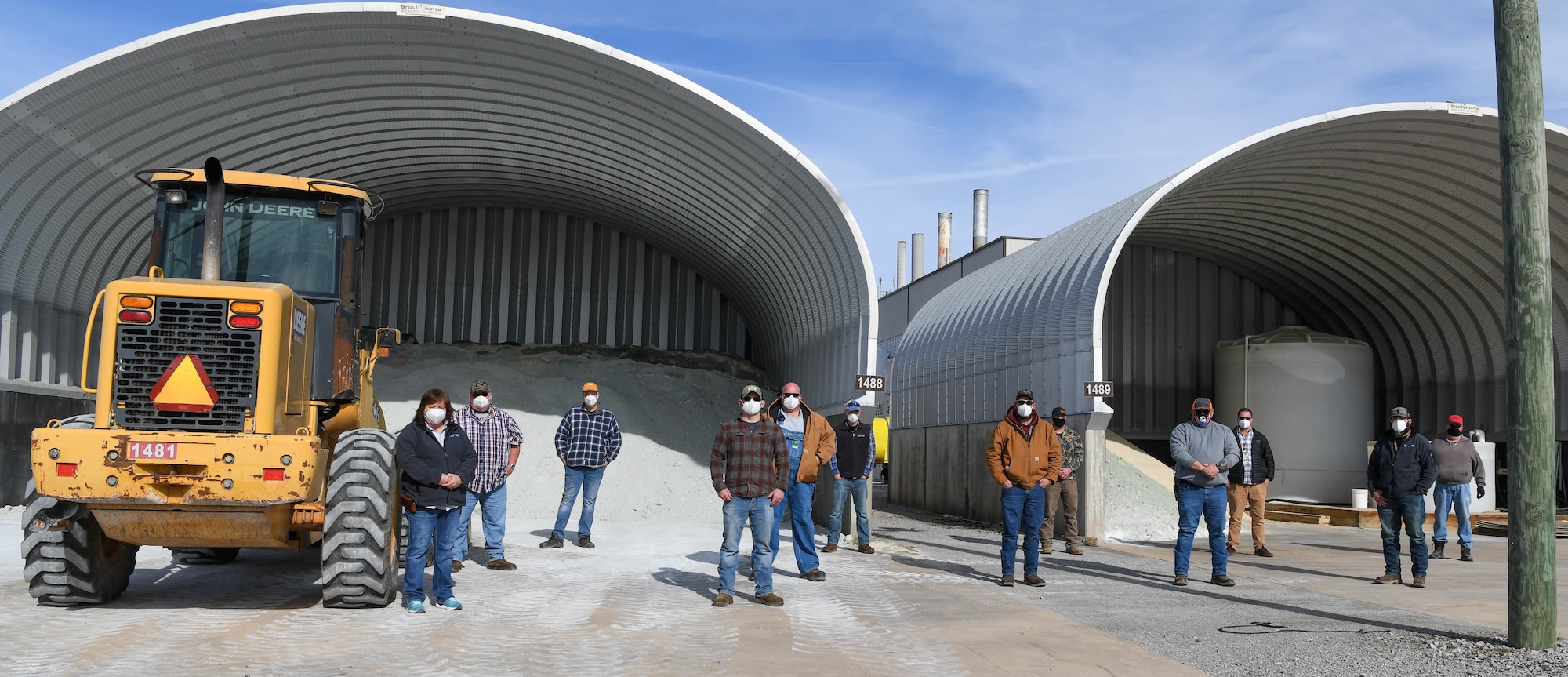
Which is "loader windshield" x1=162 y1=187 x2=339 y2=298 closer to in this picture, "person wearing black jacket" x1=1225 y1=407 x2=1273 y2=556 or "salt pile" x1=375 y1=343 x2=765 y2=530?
"salt pile" x1=375 y1=343 x2=765 y2=530

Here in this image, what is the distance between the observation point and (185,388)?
6922 mm

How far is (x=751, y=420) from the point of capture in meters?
8.48

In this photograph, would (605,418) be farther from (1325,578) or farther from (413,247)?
(413,247)

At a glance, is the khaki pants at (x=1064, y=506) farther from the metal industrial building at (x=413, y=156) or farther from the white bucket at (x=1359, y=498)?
the white bucket at (x=1359, y=498)

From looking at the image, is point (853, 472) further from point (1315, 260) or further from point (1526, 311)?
point (1315, 260)

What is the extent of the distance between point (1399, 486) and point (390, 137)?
14.0 metres

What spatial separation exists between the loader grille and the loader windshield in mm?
1107

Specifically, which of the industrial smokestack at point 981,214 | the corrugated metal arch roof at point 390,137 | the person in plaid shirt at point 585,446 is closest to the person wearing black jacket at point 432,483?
the person in plaid shirt at point 585,446

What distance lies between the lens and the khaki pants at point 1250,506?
502 inches

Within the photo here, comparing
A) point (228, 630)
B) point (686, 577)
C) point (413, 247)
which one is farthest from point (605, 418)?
point (413, 247)

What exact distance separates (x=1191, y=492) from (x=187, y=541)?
7.33 metres

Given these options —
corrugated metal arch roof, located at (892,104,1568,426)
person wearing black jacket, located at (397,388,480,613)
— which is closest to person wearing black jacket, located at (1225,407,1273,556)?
corrugated metal arch roof, located at (892,104,1568,426)

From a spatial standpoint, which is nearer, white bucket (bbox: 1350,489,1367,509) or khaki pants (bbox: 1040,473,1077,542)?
khaki pants (bbox: 1040,473,1077,542)

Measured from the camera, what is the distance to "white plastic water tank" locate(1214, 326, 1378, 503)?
20.9 metres
